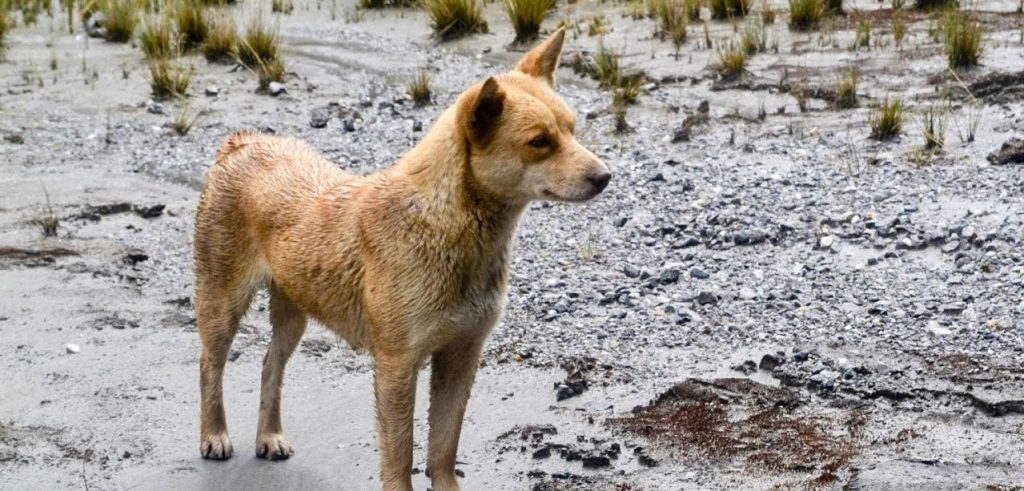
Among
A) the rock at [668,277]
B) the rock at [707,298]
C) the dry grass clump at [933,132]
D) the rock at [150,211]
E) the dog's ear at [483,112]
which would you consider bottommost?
the rock at [707,298]

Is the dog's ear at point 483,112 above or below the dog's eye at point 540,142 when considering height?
above

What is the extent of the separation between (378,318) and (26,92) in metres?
8.57

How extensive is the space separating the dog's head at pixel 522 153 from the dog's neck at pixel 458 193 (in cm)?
4

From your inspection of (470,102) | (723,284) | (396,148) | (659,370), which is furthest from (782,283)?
(396,148)

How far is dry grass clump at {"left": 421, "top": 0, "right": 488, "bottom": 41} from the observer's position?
1385 centimetres

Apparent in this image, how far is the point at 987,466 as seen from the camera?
18.6 ft

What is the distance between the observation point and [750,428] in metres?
6.25

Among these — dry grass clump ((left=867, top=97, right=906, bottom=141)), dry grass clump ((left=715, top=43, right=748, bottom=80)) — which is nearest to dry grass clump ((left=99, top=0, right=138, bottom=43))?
dry grass clump ((left=715, top=43, right=748, bottom=80))

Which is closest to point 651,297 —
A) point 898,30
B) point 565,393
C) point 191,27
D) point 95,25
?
point 565,393

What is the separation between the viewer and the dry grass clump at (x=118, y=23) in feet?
46.0

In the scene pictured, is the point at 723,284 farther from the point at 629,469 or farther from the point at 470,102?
the point at 470,102

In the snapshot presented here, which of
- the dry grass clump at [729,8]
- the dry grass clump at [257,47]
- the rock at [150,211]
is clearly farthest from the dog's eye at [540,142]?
the dry grass clump at [729,8]

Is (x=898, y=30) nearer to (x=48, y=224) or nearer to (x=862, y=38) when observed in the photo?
(x=862, y=38)

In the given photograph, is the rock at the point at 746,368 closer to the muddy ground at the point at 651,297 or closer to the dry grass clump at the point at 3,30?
the muddy ground at the point at 651,297
